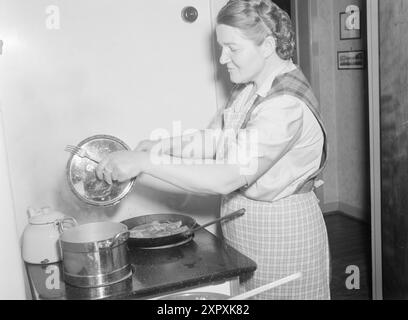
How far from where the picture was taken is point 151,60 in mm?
1589

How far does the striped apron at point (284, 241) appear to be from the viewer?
4.28ft

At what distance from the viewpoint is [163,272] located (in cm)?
119

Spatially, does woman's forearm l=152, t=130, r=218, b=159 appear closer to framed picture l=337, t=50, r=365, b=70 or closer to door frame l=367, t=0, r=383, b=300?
door frame l=367, t=0, r=383, b=300

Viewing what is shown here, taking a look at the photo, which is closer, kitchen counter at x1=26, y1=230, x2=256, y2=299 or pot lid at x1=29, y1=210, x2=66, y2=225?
kitchen counter at x1=26, y1=230, x2=256, y2=299

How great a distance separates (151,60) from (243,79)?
0.41m

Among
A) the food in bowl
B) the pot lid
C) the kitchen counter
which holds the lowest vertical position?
the kitchen counter

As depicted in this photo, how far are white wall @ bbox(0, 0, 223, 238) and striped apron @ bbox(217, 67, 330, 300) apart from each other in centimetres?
38

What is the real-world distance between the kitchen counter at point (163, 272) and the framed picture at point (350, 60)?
2.63 meters

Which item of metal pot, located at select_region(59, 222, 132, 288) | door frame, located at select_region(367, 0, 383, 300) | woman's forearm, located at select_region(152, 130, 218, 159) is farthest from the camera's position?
door frame, located at select_region(367, 0, 383, 300)

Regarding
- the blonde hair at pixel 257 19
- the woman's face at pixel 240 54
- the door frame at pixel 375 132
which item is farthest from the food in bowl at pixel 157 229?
the door frame at pixel 375 132

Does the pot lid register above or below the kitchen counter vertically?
above

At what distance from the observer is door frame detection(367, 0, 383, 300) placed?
6.53 feet

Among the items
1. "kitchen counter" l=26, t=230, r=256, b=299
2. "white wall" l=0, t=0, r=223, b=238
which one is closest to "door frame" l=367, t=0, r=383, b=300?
"white wall" l=0, t=0, r=223, b=238
